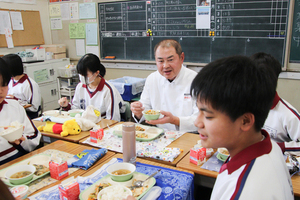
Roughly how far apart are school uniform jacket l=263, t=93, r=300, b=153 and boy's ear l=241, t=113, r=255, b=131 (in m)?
0.90

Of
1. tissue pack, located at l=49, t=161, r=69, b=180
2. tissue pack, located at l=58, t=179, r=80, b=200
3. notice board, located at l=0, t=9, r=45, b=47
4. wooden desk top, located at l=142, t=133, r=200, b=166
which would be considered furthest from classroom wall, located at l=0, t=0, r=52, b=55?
tissue pack, located at l=58, t=179, r=80, b=200

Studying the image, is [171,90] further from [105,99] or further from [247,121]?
[247,121]

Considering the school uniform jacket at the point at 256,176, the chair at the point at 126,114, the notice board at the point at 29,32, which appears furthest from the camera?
the notice board at the point at 29,32

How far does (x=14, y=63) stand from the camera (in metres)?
2.91

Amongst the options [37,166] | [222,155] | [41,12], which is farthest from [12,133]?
[41,12]

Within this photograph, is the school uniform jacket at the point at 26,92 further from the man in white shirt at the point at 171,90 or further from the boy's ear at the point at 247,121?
the boy's ear at the point at 247,121

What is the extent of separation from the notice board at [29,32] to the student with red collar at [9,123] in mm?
3500

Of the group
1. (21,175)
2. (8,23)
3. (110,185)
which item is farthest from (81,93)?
(8,23)

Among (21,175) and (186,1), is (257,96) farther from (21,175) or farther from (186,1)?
(186,1)

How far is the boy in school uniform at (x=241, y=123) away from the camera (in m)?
0.71

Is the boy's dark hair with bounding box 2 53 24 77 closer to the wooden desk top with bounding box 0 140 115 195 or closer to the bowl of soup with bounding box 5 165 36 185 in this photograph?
the wooden desk top with bounding box 0 140 115 195

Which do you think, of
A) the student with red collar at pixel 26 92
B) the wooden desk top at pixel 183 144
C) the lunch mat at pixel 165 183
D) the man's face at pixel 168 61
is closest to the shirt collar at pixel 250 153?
the lunch mat at pixel 165 183

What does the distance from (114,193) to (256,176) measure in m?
0.61

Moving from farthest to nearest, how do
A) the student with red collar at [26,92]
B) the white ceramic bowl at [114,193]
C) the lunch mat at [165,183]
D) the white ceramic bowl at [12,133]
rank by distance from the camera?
1. the student with red collar at [26,92]
2. the white ceramic bowl at [12,133]
3. the lunch mat at [165,183]
4. the white ceramic bowl at [114,193]
